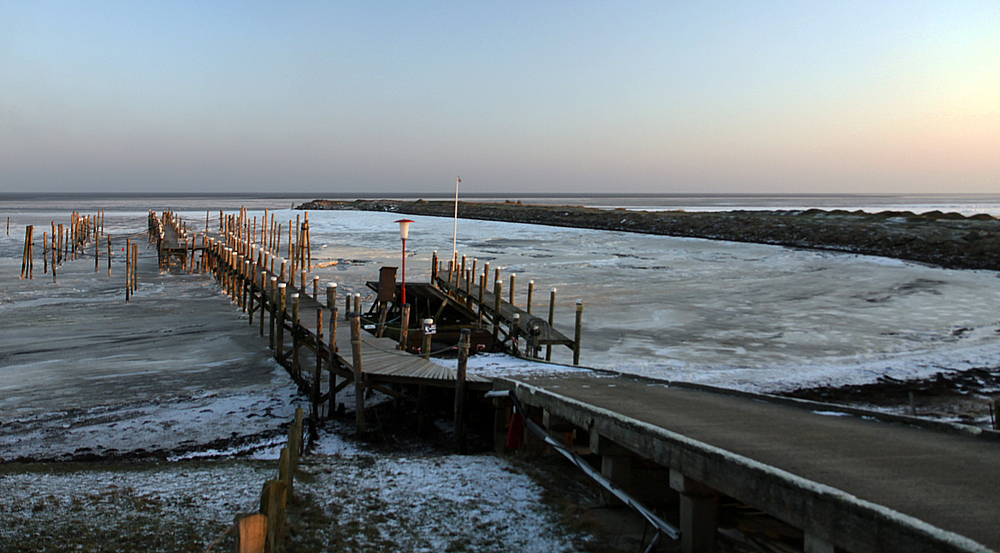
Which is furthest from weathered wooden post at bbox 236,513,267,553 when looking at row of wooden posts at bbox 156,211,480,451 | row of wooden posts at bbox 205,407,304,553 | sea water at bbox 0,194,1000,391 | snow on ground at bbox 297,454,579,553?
sea water at bbox 0,194,1000,391

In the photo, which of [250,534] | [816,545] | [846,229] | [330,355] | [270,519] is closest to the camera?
[250,534]

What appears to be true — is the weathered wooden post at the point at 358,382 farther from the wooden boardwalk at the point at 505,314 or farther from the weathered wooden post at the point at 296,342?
the wooden boardwalk at the point at 505,314

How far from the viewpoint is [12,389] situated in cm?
1136

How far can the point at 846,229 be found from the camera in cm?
4541

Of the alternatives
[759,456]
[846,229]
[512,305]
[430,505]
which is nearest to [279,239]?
[512,305]

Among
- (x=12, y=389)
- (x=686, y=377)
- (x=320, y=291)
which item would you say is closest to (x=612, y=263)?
(x=320, y=291)

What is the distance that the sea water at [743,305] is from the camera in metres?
13.9

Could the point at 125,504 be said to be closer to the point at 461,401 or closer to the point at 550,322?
the point at 461,401

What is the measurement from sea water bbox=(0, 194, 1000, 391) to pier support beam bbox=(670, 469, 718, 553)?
7.55m

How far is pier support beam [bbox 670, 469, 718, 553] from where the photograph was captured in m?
4.98

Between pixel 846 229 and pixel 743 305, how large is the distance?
2908 centimetres

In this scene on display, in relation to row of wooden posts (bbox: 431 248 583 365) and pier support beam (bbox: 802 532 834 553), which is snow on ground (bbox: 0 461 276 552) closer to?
pier support beam (bbox: 802 532 834 553)

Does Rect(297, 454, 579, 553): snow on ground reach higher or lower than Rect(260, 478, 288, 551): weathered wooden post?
lower

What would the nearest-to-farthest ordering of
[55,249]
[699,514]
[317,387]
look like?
[699,514], [317,387], [55,249]
